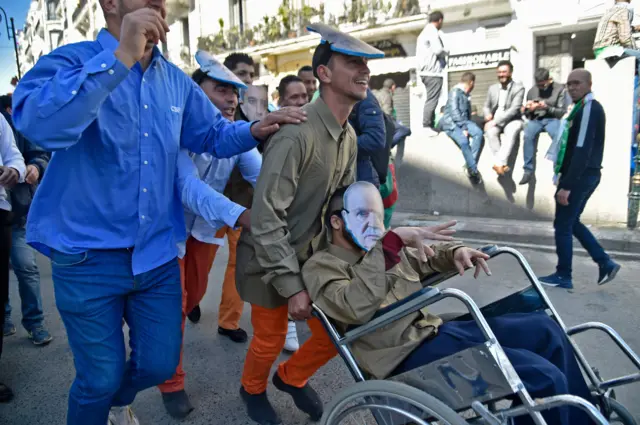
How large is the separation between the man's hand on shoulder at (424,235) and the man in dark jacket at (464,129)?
6315mm

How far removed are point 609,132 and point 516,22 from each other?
784 centimetres

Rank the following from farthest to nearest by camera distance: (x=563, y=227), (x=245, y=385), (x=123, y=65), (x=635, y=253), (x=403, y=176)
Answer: (x=403, y=176) → (x=635, y=253) → (x=563, y=227) → (x=245, y=385) → (x=123, y=65)

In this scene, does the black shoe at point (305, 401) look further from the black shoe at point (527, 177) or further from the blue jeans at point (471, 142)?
the blue jeans at point (471, 142)

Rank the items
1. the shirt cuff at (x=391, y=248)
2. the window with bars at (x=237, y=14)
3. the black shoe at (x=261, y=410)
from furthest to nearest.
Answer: the window with bars at (x=237, y=14) < the black shoe at (x=261, y=410) < the shirt cuff at (x=391, y=248)

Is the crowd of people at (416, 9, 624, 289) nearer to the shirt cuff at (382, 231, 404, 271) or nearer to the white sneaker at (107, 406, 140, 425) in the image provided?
the shirt cuff at (382, 231, 404, 271)

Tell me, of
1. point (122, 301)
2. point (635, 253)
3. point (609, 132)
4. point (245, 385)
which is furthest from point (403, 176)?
point (122, 301)

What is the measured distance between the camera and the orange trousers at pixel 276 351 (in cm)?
248

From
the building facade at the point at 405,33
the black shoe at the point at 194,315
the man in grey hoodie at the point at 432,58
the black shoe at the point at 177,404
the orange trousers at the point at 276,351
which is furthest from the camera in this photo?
the building facade at the point at 405,33

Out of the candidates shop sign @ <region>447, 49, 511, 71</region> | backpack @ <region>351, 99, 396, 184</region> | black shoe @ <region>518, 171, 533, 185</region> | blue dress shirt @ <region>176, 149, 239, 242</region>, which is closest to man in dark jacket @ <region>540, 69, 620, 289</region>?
backpack @ <region>351, 99, 396, 184</region>

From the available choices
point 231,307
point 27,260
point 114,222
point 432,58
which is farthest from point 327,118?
point 432,58

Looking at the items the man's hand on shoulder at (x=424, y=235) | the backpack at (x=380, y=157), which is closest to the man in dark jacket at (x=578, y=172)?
the backpack at (x=380, y=157)

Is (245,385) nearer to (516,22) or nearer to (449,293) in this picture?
(449,293)

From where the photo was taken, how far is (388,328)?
1.95m

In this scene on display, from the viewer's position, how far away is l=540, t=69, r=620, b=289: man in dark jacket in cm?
452
